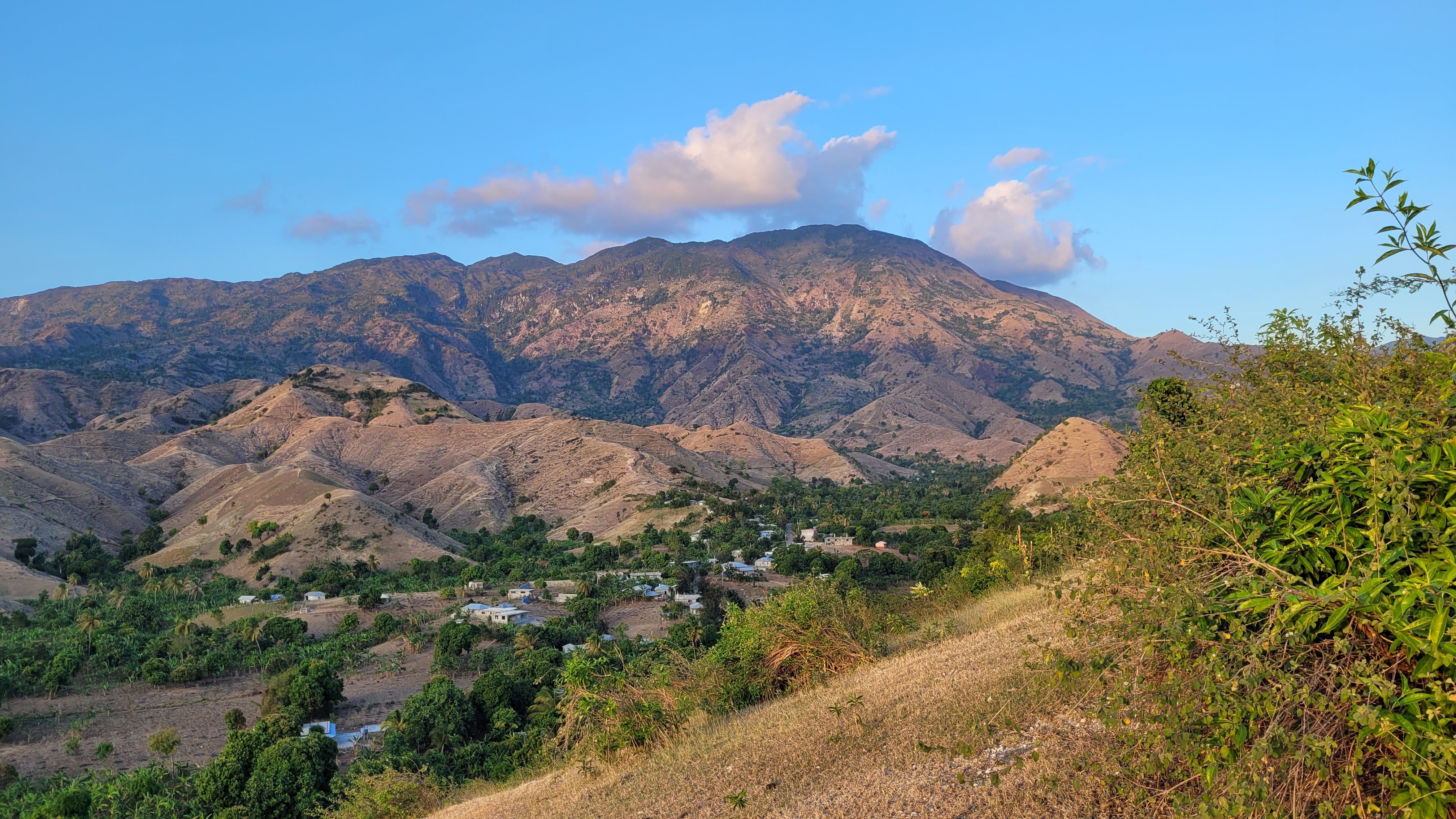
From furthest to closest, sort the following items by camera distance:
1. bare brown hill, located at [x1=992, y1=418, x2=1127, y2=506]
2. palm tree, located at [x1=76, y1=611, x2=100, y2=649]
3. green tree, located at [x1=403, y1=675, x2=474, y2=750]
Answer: bare brown hill, located at [x1=992, y1=418, x2=1127, y2=506], palm tree, located at [x1=76, y1=611, x2=100, y2=649], green tree, located at [x1=403, y1=675, x2=474, y2=750]

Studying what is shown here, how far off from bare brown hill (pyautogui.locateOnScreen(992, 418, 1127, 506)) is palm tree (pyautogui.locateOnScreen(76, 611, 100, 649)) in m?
63.0

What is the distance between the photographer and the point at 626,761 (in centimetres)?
977

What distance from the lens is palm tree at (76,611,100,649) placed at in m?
40.6

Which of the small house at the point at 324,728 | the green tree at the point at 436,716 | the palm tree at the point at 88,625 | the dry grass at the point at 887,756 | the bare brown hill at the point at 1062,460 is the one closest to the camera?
the dry grass at the point at 887,756

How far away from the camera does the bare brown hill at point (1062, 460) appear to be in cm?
7594

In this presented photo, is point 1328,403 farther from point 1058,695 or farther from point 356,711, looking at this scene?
point 356,711

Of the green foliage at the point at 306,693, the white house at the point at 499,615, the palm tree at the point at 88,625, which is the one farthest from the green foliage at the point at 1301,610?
the palm tree at the point at 88,625

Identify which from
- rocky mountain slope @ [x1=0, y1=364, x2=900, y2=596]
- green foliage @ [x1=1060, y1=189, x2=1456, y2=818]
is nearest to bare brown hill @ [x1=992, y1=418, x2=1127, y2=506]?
rocky mountain slope @ [x1=0, y1=364, x2=900, y2=596]

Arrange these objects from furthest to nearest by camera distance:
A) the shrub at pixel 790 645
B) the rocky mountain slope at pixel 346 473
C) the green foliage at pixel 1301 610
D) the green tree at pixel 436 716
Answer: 1. the rocky mountain slope at pixel 346 473
2. the green tree at pixel 436 716
3. the shrub at pixel 790 645
4. the green foliage at pixel 1301 610

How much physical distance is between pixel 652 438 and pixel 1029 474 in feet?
150

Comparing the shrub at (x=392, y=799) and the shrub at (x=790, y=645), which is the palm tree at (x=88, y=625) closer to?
the shrub at (x=392, y=799)

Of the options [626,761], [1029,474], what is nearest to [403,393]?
[1029,474]

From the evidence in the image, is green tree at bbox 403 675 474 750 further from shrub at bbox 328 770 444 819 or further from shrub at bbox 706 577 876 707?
shrub at bbox 706 577 876 707

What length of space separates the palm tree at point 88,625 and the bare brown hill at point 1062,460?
63.0 m
